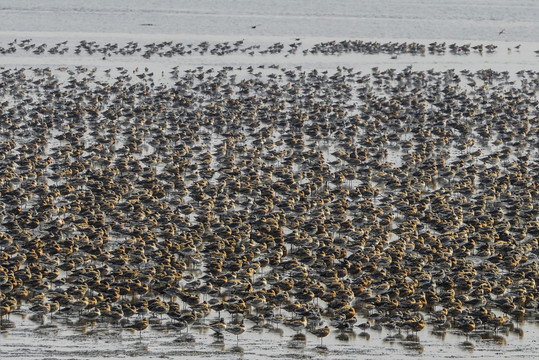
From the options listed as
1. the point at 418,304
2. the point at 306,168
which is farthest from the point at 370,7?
the point at 418,304

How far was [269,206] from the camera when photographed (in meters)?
28.3

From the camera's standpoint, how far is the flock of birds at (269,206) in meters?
21.4

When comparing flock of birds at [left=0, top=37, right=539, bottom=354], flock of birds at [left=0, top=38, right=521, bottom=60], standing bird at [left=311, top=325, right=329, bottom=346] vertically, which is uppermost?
flock of birds at [left=0, top=38, right=521, bottom=60]

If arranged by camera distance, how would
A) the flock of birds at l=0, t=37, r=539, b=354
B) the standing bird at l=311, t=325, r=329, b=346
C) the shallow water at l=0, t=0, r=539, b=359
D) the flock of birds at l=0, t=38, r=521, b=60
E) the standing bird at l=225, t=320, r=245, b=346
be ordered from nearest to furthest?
the shallow water at l=0, t=0, r=539, b=359, the standing bird at l=225, t=320, r=245, b=346, the standing bird at l=311, t=325, r=329, b=346, the flock of birds at l=0, t=37, r=539, b=354, the flock of birds at l=0, t=38, r=521, b=60

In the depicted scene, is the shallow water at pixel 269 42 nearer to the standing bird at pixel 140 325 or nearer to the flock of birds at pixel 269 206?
the standing bird at pixel 140 325

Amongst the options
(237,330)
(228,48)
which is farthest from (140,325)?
(228,48)

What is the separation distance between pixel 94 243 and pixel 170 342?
6.07 meters

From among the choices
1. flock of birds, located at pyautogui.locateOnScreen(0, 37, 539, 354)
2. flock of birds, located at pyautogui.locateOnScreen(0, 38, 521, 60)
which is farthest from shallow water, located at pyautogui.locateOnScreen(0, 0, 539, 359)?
flock of birds, located at pyautogui.locateOnScreen(0, 38, 521, 60)

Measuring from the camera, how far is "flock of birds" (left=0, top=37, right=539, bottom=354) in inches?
844

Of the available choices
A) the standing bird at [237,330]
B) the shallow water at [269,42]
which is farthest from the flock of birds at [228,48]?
the standing bird at [237,330]

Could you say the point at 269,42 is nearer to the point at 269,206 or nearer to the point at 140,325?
the point at 269,206

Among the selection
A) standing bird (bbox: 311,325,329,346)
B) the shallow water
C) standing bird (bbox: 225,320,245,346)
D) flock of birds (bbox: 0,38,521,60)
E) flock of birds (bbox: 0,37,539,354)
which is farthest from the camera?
flock of birds (bbox: 0,38,521,60)

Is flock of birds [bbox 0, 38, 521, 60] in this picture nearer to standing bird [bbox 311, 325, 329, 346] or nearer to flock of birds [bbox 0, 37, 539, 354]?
flock of birds [bbox 0, 37, 539, 354]

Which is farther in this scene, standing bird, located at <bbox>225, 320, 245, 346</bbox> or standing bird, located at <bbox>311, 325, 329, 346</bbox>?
standing bird, located at <bbox>311, 325, 329, 346</bbox>
